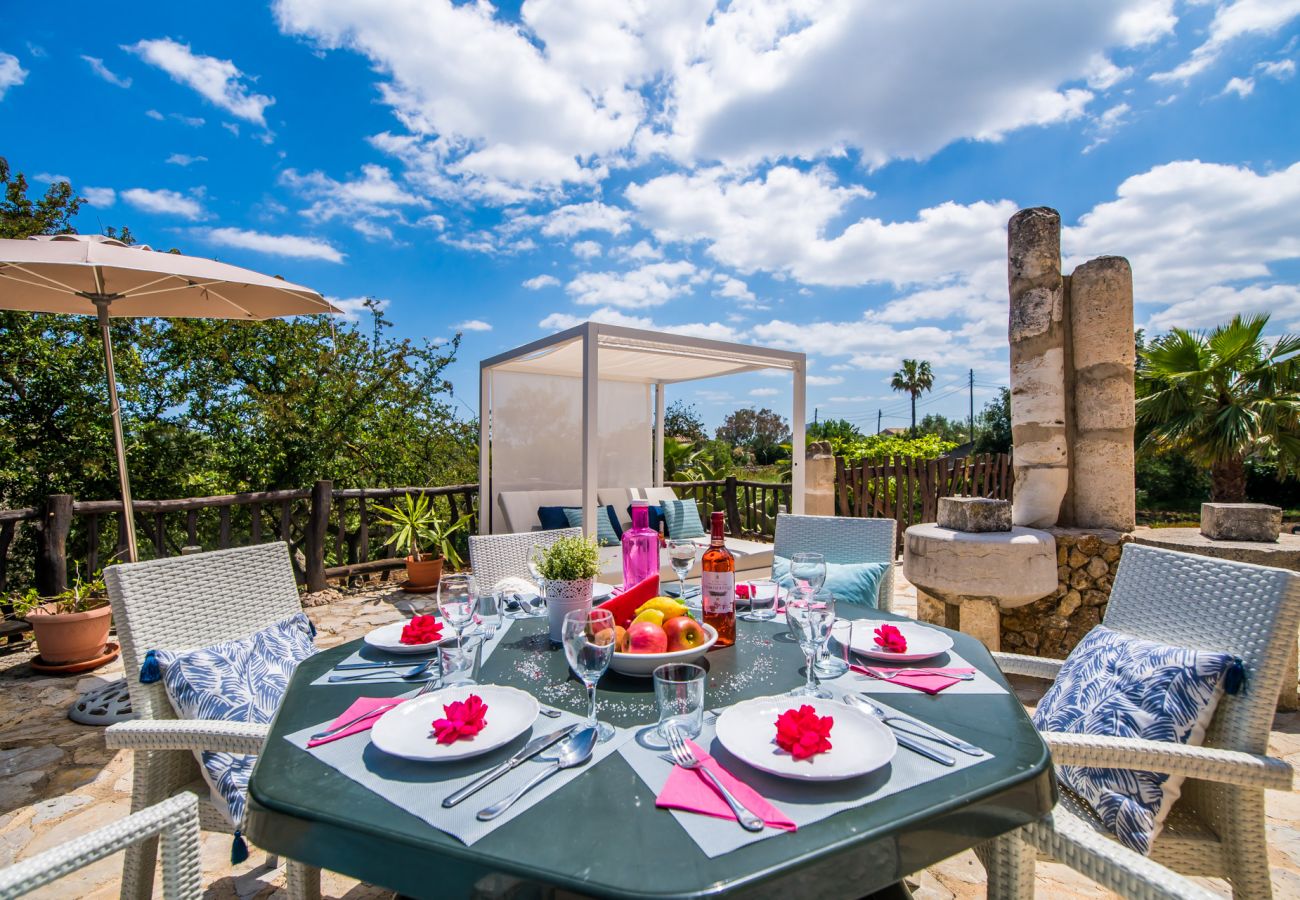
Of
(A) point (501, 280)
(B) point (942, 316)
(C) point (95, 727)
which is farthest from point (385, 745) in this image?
(B) point (942, 316)

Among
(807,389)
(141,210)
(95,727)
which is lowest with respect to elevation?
(95,727)

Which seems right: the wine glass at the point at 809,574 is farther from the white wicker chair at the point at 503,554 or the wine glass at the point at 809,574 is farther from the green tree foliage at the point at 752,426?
the green tree foliage at the point at 752,426

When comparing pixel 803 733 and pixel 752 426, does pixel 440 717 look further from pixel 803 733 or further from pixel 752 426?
pixel 752 426

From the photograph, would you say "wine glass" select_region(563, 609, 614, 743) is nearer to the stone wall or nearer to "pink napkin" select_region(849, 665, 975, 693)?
"pink napkin" select_region(849, 665, 975, 693)

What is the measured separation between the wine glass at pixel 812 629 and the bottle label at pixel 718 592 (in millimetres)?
236

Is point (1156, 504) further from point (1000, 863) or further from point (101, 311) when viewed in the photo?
point (101, 311)

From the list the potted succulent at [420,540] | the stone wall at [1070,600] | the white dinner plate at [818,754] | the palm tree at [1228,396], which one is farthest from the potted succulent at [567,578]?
the palm tree at [1228,396]

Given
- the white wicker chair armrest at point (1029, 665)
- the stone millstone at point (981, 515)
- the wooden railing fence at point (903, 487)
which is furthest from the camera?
the wooden railing fence at point (903, 487)

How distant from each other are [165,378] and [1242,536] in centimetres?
944

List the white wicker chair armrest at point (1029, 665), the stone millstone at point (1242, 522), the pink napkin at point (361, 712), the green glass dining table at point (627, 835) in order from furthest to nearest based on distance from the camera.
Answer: the stone millstone at point (1242, 522) < the white wicker chair armrest at point (1029, 665) < the pink napkin at point (361, 712) < the green glass dining table at point (627, 835)

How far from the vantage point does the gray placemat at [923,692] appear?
119 centimetres

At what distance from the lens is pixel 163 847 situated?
101 centimetres

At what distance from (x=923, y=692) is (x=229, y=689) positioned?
65.3 inches

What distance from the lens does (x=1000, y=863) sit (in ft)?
3.47
